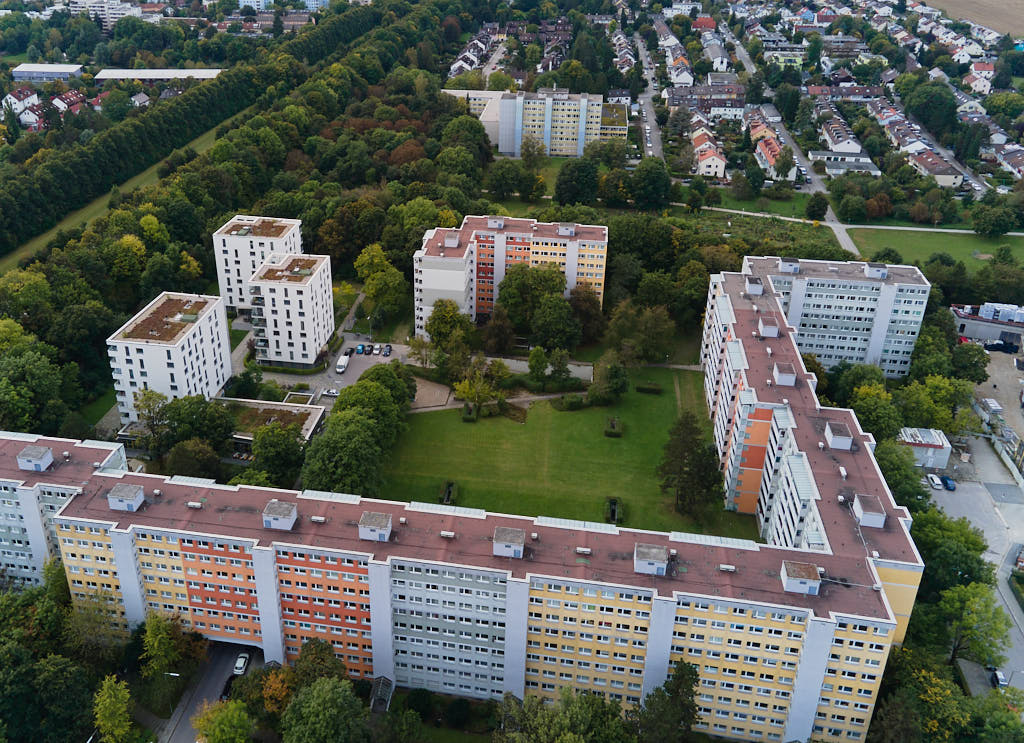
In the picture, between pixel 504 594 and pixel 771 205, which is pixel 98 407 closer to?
pixel 504 594

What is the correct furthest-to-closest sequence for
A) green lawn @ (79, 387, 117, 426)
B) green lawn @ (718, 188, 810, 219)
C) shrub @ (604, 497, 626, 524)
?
green lawn @ (718, 188, 810, 219)
green lawn @ (79, 387, 117, 426)
shrub @ (604, 497, 626, 524)

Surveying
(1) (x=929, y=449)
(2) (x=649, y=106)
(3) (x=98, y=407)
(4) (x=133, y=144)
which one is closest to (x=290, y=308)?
(3) (x=98, y=407)

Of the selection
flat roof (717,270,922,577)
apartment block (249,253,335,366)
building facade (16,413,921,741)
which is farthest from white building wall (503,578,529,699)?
apartment block (249,253,335,366)

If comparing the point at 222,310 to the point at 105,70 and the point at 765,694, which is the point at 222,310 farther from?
the point at 105,70

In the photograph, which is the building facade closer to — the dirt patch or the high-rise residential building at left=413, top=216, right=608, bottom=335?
the dirt patch

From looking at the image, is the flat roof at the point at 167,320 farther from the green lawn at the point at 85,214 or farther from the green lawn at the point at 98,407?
the green lawn at the point at 85,214

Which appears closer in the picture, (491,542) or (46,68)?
(491,542)
